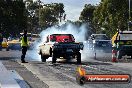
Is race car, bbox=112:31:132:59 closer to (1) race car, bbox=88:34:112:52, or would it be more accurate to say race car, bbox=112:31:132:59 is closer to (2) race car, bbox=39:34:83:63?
(2) race car, bbox=39:34:83:63

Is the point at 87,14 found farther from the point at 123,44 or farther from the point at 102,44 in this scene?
the point at 123,44

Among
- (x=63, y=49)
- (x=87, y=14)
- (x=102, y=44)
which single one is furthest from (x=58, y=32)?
(x=87, y=14)

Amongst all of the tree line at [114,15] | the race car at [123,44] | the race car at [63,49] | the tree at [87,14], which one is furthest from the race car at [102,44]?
the tree at [87,14]

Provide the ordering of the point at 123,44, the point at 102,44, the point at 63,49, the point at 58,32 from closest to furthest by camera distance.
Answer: the point at 63,49 < the point at 123,44 < the point at 58,32 < the point at 102,44

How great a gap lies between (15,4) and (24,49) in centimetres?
2931

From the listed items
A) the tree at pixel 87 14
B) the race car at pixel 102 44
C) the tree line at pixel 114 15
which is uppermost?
the tree at pixel 87 14

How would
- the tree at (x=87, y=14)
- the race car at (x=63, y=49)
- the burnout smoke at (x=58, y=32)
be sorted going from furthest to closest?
1. the tree at (x=87, y=14)
2. the burnout smoke at (x=58, y=32)
3. the race car at (x=63, y=49)

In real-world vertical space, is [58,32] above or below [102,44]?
above

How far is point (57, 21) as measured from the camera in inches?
4697

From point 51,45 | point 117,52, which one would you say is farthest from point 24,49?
point 117,52

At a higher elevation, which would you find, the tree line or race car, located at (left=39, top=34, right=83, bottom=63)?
the tree line

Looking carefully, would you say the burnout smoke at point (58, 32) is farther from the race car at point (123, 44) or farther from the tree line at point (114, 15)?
the tree line at point (114, 15)

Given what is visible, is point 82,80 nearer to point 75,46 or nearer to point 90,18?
point 75,46

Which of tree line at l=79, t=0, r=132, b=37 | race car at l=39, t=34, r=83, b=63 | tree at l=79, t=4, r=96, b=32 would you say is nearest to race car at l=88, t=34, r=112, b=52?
tree line at l=79, t=0, r=132, b=37
